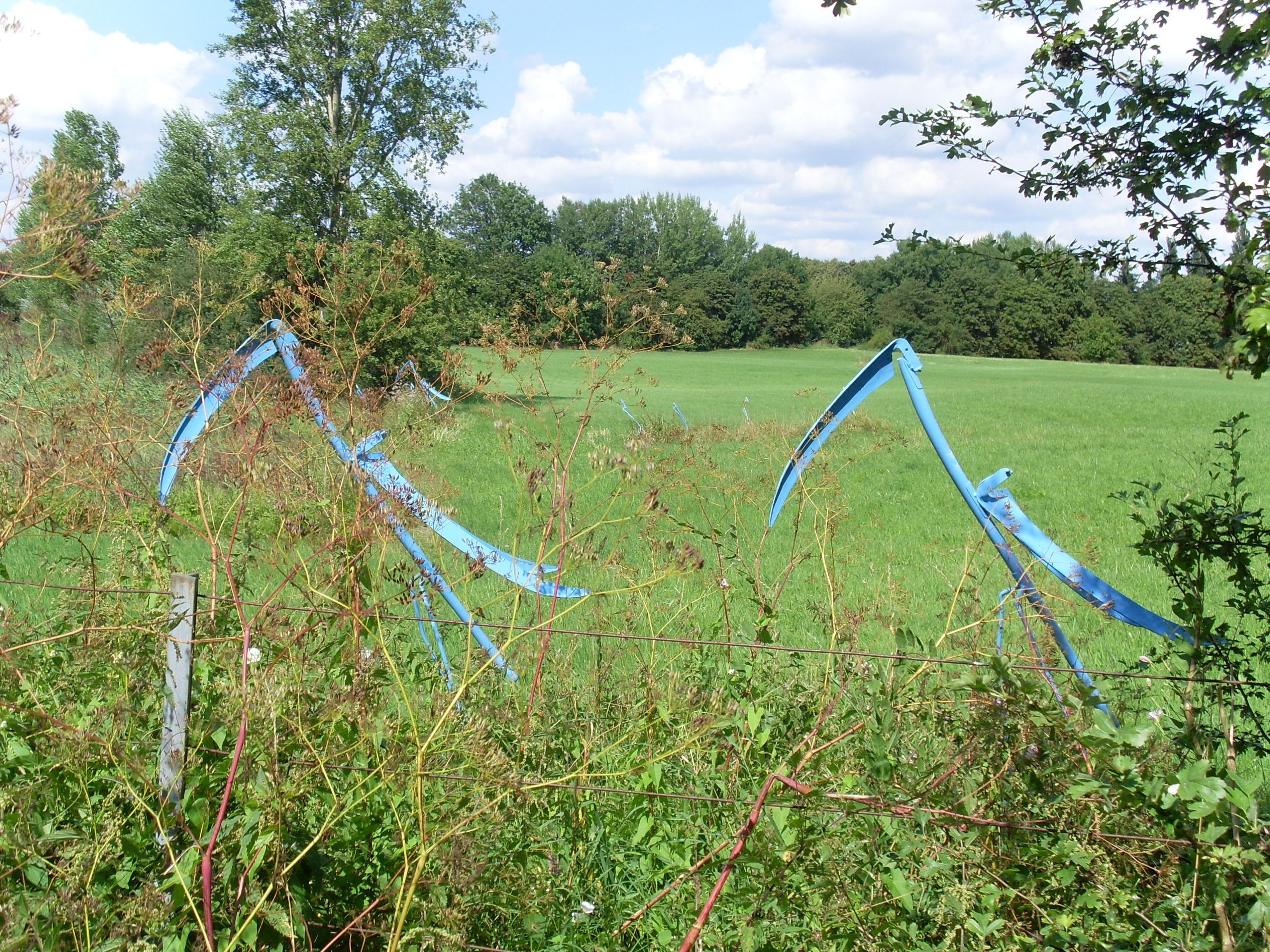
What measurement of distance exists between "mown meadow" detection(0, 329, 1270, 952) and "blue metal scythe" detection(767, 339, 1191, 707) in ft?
0.49

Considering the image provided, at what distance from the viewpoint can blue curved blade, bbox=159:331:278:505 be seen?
10.1ft

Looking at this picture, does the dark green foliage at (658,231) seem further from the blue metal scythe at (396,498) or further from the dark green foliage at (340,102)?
the blue metal scythe at (396,498)

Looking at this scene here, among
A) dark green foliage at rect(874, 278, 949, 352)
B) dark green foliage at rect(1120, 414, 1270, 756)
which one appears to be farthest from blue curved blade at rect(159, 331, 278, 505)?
dark green foliage at rect(874, 278, 949, 352)

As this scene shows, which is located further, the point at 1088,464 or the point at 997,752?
the point at 1088,464

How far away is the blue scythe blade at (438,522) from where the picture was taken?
300 centimetres

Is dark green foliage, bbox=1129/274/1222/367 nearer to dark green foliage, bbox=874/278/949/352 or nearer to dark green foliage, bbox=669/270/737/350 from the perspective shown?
dark green foliage, bbox=874/278/949/352

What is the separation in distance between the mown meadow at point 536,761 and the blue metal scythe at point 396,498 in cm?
8

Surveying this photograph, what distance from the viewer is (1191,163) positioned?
2791 mm

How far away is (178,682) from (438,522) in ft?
4.06

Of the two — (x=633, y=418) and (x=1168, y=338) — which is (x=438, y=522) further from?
(x=1168, y=338)

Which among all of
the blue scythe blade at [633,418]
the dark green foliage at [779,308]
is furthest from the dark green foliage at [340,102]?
the dark green foliage at [779,308]

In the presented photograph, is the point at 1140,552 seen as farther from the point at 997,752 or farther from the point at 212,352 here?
the point at 212,352

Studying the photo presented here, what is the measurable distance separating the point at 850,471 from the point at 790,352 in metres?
52.7

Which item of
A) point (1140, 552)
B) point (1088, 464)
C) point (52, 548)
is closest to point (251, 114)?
point (52, 548)
